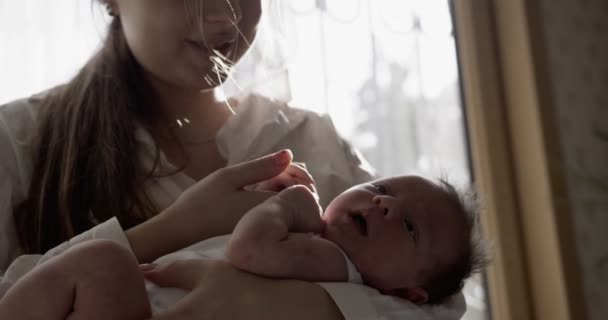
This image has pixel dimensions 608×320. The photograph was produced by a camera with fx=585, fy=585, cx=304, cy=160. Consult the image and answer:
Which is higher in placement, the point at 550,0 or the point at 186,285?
the point at 550,0

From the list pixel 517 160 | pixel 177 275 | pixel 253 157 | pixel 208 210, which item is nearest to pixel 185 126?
pixel 253 157

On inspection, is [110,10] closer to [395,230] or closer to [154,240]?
[154,240]

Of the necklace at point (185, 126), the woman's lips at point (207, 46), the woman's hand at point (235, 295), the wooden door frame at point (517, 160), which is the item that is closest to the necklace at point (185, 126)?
the necklace at point (185, 126)

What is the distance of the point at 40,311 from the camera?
0.50 m

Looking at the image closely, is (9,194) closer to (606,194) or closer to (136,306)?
(136,306)

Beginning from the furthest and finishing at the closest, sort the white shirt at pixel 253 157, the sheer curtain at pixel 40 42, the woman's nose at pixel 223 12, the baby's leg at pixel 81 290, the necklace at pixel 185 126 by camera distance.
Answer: the sheer curtain at pixel 40 42
the necklace at pixel 185 126
the woman's nose at pixel 223 12
the white shirt at pixel 253 157
the baby's leg at pixel 81 290

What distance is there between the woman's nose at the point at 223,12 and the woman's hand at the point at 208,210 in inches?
9.7

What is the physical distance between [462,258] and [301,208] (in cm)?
22

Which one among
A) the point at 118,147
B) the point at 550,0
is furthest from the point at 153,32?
the point at 550,0

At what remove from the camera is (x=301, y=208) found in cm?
67

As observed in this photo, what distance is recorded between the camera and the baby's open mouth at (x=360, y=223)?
703mm

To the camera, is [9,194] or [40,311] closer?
[40,311]

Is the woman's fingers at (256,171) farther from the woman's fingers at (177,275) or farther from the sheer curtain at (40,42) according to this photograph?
the sheer curtain at (40,42)

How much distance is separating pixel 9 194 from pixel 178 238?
0.25 metres
